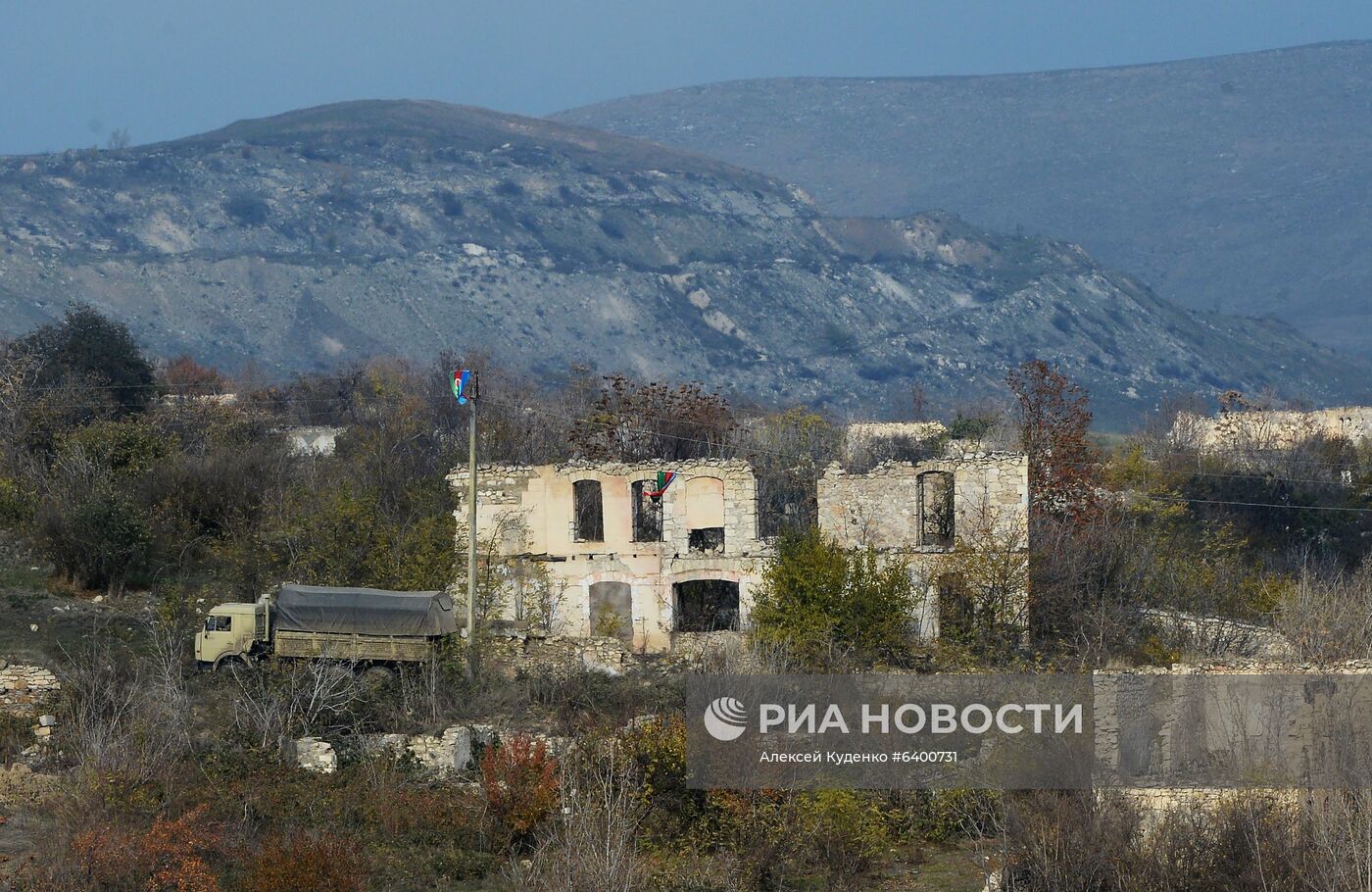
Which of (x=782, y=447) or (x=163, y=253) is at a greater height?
(x=163, y=253)

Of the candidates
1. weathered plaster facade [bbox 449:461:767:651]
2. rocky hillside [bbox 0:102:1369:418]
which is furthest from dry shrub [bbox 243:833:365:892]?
rocky hillside [bbox 0:102:1369:418]

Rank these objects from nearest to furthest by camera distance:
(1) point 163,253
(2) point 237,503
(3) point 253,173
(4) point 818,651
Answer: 1. (4) point 818,651
2. (2) point 237,503
3. (1) point 163,253
4. (3) point 253,173

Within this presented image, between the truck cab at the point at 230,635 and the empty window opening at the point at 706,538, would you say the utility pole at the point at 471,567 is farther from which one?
the empty window opening at the point at 706,538

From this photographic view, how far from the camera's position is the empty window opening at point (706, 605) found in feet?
122

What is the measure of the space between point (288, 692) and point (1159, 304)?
166656mm

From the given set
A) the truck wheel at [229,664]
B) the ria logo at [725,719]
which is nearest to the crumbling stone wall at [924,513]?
the ria logo at [725,719]

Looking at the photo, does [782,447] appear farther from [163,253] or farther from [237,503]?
[163,253]

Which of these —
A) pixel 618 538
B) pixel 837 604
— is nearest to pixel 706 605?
pixel 618 538

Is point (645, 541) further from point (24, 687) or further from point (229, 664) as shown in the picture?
point (24, 687)

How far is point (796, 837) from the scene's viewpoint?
23.1 meters

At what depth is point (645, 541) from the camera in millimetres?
37500

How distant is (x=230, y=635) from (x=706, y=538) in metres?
Result: 10.1

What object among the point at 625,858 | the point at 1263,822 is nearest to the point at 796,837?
the point at 625,858

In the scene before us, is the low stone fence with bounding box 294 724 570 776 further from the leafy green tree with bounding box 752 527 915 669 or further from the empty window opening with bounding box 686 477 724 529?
the empty window opening with bounding box 686 477 724 529
